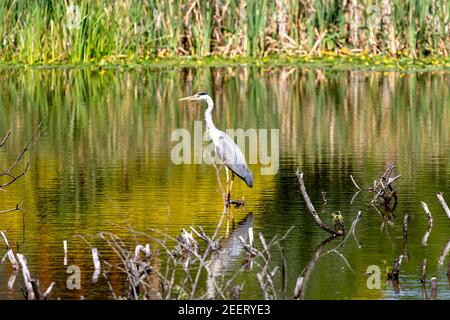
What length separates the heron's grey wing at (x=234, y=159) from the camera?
14.4 meters

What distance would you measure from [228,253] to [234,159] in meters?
3.24

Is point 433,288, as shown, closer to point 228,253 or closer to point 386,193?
point 228,253

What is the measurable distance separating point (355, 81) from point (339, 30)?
83.9 inches

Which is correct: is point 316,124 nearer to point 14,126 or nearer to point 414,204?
point 14,126

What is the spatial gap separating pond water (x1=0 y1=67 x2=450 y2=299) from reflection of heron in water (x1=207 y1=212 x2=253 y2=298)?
0.03 meters

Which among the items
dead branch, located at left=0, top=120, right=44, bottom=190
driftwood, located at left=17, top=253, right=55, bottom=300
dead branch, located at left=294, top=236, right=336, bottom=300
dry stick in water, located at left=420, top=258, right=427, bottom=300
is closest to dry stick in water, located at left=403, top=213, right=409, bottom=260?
dead branch, located at left=294, top=236, right=336, bottom=300

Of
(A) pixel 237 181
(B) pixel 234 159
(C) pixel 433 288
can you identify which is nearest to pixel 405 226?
(C) pixel 433 288

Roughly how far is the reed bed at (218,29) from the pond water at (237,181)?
2.88ft

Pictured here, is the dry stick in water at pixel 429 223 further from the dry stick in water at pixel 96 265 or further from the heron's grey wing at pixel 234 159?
the dry stick in water at pixel 96 265

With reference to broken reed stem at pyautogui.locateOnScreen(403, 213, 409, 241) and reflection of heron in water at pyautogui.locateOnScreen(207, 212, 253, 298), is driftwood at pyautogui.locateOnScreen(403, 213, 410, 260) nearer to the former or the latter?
broken reed stem at pyautogui.locateOnScreen(403, 213, 409, 241)

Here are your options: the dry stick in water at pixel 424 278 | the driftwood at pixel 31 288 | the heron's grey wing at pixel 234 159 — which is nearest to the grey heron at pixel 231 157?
the heron's grey wing at pixel 234 159

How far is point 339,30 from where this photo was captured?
3123cm

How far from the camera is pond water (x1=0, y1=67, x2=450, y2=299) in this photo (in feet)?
36.0

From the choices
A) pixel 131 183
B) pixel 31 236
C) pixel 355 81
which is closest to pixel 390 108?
pixel 355 81
